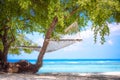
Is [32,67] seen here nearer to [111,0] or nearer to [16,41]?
[16,41]

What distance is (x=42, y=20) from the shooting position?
291 inches

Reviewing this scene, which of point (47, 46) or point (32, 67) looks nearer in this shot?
point (47, 46)

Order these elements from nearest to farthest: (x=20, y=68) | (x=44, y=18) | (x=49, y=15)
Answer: (x=49, y=15) → (x=44, y=18) → (x=20, y=68)

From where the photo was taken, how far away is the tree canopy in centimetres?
580

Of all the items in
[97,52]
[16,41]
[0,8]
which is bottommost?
[16,41]

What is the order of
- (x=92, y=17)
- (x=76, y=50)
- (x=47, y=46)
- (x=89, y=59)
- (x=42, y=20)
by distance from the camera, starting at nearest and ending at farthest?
(x=92, y=17) → (x=47, y=46) → (x=42, y=20) → (x=76, y=50) → (x=89, y=59)

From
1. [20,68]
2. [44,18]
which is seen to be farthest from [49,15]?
[20,68]

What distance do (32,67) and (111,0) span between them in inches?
123

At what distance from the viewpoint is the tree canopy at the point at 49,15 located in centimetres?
580

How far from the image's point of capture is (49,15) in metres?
6.09

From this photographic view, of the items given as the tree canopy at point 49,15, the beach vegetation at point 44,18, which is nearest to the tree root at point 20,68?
the beach vegetation at point 44,18

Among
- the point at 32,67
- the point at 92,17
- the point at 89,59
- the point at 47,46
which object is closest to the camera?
the point at 92,17

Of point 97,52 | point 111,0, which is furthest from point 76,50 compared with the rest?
point 111,0

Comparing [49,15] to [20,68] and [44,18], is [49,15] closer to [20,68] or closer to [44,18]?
[44,18]
